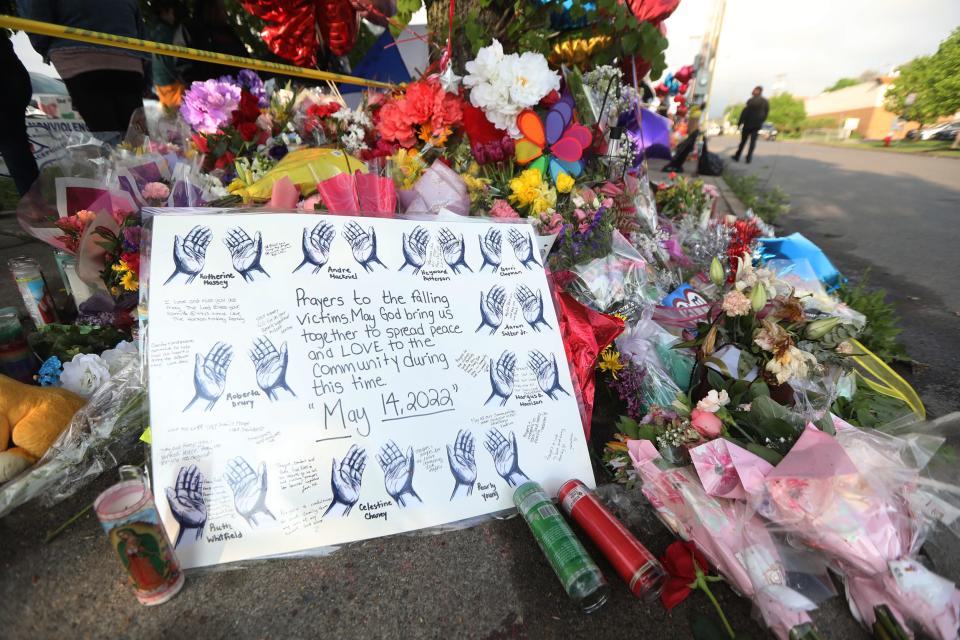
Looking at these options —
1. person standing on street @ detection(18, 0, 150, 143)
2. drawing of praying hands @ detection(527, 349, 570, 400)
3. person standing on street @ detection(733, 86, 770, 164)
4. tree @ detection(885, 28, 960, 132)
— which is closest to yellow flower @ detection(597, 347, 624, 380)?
drawing of praying hands @ detection(527, 349, 570, 400)

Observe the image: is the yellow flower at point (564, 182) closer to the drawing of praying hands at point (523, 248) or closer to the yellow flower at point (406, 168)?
the drawing of praying hands at point (523, 248)

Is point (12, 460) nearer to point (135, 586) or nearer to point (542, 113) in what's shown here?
point (135, 586)

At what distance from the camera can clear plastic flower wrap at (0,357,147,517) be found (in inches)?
53.4

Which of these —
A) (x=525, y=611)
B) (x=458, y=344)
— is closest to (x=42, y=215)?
(x=458, y=344)

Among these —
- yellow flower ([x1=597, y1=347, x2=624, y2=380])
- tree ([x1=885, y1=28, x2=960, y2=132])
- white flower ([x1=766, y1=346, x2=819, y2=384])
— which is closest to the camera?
white flower ([x1=766, y1=346, x2=819, y2=384])

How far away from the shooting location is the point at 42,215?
2.09m

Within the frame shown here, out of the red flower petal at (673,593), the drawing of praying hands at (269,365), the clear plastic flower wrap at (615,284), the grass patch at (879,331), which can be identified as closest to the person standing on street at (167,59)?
the drawing of praying hands at (269,365)

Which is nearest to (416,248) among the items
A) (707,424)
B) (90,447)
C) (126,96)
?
(707,424)

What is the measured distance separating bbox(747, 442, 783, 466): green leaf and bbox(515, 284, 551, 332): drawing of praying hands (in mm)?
785

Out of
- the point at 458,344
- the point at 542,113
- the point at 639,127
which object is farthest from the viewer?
the point at 639,127

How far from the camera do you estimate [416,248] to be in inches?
66.0

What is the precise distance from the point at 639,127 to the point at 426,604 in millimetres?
3159

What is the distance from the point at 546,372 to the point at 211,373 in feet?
3.67

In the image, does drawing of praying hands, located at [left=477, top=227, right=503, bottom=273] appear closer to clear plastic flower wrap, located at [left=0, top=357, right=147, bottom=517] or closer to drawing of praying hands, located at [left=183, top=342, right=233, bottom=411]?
drawing of praying hands, located at [left=183, top=342, right=233, bottom=411]
